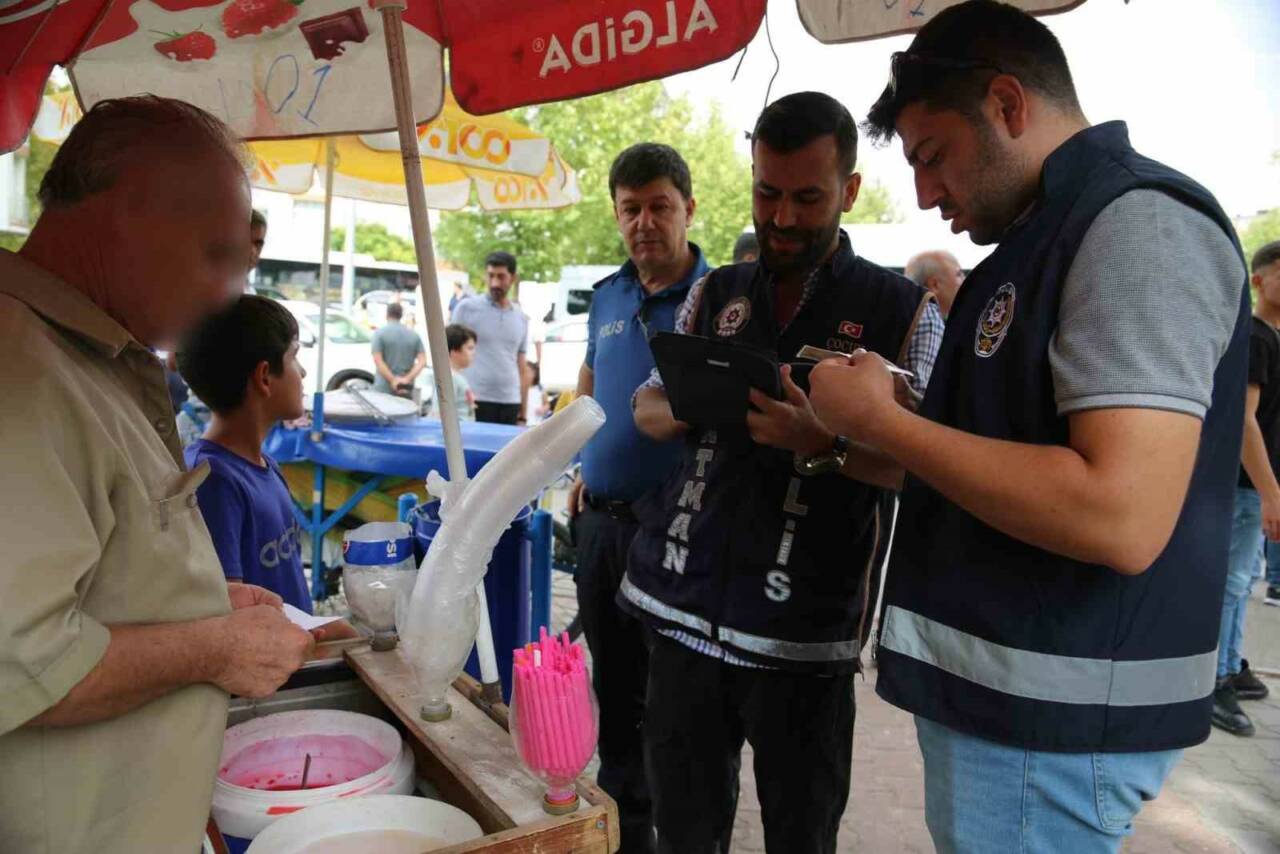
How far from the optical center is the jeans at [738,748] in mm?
1924

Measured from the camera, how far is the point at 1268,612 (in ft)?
19.5

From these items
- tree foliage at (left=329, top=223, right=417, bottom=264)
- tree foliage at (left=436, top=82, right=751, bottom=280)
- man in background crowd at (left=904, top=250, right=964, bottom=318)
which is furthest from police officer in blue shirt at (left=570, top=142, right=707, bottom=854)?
tree foliage at (left=329, top=223, right=417, bottom=264)

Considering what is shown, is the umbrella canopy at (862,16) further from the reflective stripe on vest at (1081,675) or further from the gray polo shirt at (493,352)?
the gray polo shirt at (493,352)

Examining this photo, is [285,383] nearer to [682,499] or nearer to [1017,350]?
[682,499]

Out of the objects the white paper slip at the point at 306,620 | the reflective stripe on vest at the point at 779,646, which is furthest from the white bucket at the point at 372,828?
the reflective stripe on vest at the point at 779,646

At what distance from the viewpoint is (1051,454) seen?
3.68ft

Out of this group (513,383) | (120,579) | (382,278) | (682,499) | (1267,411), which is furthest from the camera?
(382,278)

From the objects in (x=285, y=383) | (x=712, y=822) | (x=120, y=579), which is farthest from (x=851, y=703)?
(x=285, y=383)

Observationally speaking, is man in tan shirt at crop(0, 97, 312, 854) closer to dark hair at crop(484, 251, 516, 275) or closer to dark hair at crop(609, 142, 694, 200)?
dark hair at crop(609, 142, 694, 200)

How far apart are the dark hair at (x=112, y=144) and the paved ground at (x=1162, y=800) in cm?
286

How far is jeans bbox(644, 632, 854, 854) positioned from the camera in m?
1.92

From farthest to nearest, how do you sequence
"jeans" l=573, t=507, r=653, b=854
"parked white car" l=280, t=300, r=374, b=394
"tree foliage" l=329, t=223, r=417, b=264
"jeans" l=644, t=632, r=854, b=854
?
"tree foliage" l=329, t=223, r=417, b=264, "parked white car" l=280, t=300, r=374, b=394, "jeans" l=573, t=507, r=653, b=854, "jeans" l=644, t=632, r=854, b=854

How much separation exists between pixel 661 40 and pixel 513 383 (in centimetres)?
701

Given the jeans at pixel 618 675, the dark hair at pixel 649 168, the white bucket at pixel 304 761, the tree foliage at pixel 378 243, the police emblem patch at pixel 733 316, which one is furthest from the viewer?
the tree foliage at pixel 378 243
